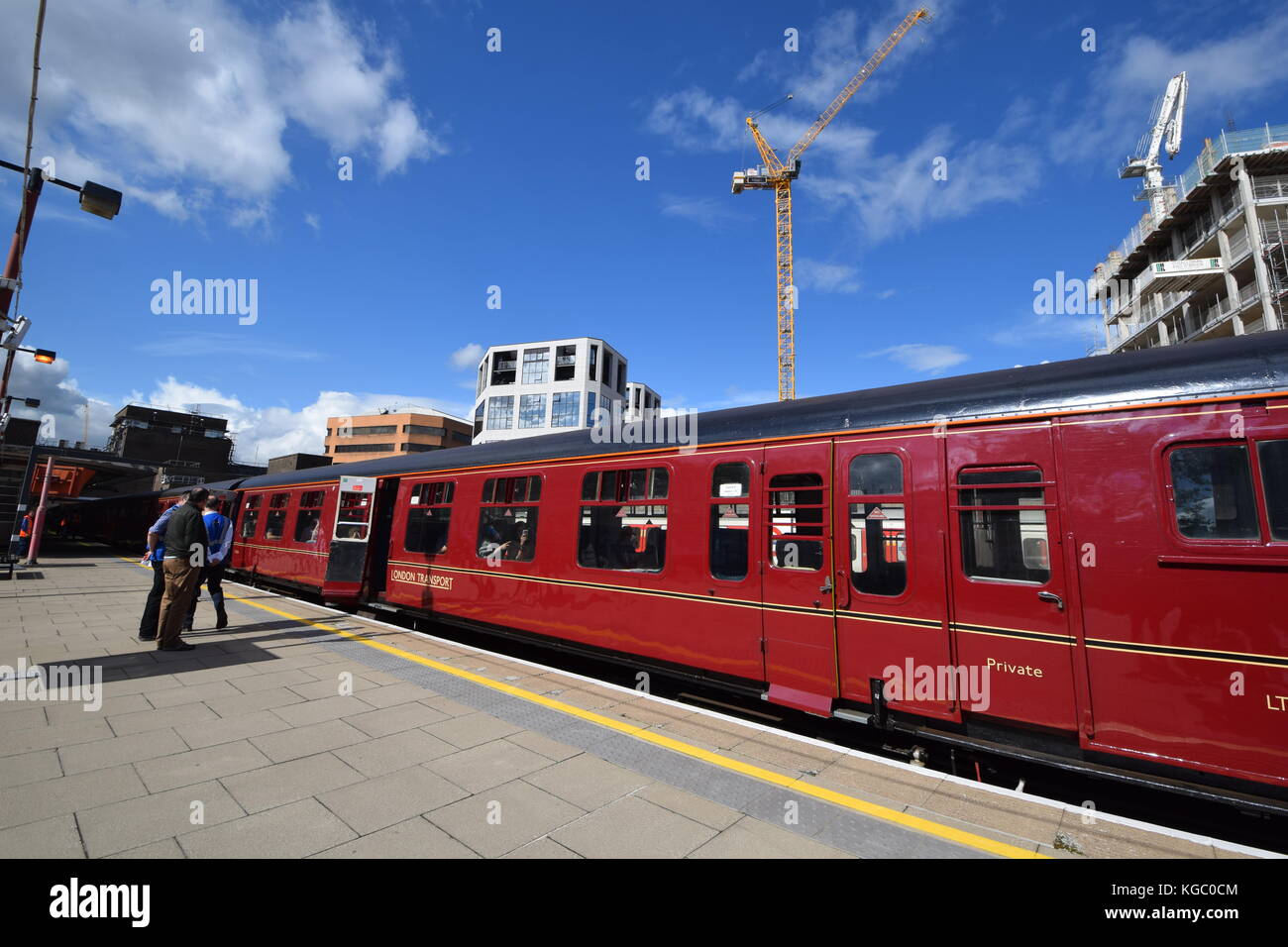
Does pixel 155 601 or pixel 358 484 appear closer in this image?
pixel 155 601

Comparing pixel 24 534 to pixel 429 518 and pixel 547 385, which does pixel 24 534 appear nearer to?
pixel 429 518

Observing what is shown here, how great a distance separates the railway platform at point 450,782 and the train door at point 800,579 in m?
0.49

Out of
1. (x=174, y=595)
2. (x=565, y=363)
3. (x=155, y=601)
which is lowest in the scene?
(x=155, y=601)

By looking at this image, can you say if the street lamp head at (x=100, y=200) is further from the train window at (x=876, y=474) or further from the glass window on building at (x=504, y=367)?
the glass window on building at (x=504, y=367)

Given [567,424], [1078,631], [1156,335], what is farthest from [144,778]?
[567,424]

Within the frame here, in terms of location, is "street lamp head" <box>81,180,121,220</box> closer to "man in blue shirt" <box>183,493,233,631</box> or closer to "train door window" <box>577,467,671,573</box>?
"man in blue shirt" <box>183,493,233,631</box>

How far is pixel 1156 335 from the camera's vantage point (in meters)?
36.6

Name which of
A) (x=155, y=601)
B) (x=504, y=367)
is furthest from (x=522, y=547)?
(x=504, y=367)

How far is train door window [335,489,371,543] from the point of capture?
1072 cm

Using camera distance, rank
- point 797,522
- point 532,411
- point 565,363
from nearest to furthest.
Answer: point 797,522 → point 565,363 → point 532,411

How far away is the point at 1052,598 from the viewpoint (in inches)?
153

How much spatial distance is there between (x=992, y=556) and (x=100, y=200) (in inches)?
452

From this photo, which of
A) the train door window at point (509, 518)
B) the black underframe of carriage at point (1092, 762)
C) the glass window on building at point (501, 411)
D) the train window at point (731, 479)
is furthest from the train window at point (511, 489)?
the glass window on building at point (501, 411)
